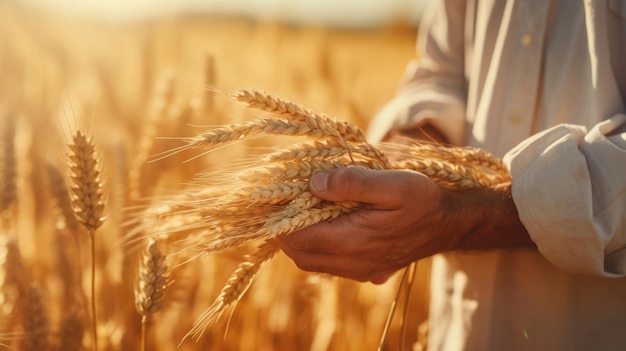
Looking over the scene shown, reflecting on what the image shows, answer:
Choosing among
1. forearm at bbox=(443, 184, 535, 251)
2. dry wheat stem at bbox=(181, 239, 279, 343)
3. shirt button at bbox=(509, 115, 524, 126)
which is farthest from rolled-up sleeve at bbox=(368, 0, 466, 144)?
dry wheat stem at bbox=(181, 239, 279, 343)

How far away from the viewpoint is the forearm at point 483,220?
106cm

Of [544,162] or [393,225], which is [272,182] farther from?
[544,162]

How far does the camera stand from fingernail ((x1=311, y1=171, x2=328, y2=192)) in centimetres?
88

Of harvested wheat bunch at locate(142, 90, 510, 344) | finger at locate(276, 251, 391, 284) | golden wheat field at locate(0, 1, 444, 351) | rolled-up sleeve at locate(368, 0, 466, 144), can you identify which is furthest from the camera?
rolled-up sleeve at locate(368, 0, 466, 144)

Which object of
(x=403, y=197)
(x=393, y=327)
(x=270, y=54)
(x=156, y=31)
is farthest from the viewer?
(x=270, y=54)

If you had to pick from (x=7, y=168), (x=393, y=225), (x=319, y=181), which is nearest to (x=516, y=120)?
(x=393, y=225)

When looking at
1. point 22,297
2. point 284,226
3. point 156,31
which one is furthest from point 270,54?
point 284,226

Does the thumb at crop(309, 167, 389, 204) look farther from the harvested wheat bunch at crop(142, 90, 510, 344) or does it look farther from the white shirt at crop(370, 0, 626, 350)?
the white shirt at crop(370, 0, 626, 350)

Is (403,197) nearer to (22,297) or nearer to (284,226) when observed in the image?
(284,226)

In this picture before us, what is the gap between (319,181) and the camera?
0.89 meters

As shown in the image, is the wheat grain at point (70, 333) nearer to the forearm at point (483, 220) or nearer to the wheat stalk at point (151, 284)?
the wheat stalk at point (151, 284)

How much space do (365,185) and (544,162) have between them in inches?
14.3

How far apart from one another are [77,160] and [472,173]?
0.73 metres

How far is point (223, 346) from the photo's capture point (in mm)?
1704
